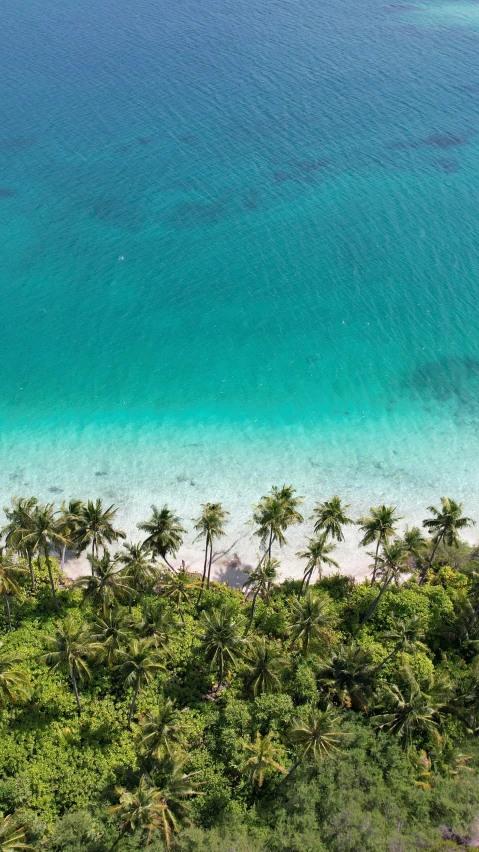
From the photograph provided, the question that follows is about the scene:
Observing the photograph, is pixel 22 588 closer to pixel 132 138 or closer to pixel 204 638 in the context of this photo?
pixel 204 638

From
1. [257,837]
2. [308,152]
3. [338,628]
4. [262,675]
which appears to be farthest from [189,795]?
[308,152]

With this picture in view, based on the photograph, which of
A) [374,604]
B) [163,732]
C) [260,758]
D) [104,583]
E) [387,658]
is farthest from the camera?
[374,604]

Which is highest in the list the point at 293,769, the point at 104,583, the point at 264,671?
the point at 104,583

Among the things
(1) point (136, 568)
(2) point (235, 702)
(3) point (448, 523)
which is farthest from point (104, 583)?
(3) point (448, 523)

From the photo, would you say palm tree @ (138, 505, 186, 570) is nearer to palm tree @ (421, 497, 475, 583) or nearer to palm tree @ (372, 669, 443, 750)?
palm tree @ (372, 669, 443, 750)

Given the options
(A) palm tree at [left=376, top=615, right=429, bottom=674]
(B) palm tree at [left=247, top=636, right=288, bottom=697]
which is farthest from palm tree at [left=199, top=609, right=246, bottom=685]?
(A) palm tree at [left=376, top=615, right=429, bottom=674]

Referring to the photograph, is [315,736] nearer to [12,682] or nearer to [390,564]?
[390,564]
